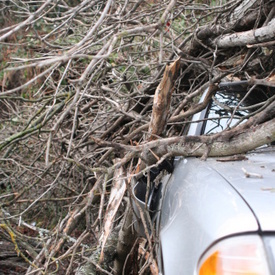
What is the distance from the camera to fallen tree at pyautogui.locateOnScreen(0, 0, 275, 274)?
2441 millimetres

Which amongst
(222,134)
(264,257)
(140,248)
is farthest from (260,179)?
(140,248)

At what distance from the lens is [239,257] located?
1.42 meters

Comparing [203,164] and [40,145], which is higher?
[40,145]

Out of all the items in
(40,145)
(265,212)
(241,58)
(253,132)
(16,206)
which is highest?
(241,58)

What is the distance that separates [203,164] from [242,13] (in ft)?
7.34

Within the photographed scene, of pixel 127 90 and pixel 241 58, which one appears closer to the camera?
pixel 241 58

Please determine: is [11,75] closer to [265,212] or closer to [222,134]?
[222,134]

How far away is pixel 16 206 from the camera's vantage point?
482 cm

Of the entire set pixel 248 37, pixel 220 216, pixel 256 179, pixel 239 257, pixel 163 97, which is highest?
pixel 248 37

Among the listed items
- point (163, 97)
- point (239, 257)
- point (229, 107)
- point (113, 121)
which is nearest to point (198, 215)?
point (239, 257)

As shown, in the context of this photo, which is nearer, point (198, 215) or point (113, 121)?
point (198, 215)

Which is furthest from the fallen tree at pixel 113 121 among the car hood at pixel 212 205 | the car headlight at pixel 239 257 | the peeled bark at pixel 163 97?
the car headlight at pixel 239 257

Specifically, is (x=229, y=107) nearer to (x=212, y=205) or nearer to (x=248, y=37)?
(x=248, y=37)

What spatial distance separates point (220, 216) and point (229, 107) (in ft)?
4.91
